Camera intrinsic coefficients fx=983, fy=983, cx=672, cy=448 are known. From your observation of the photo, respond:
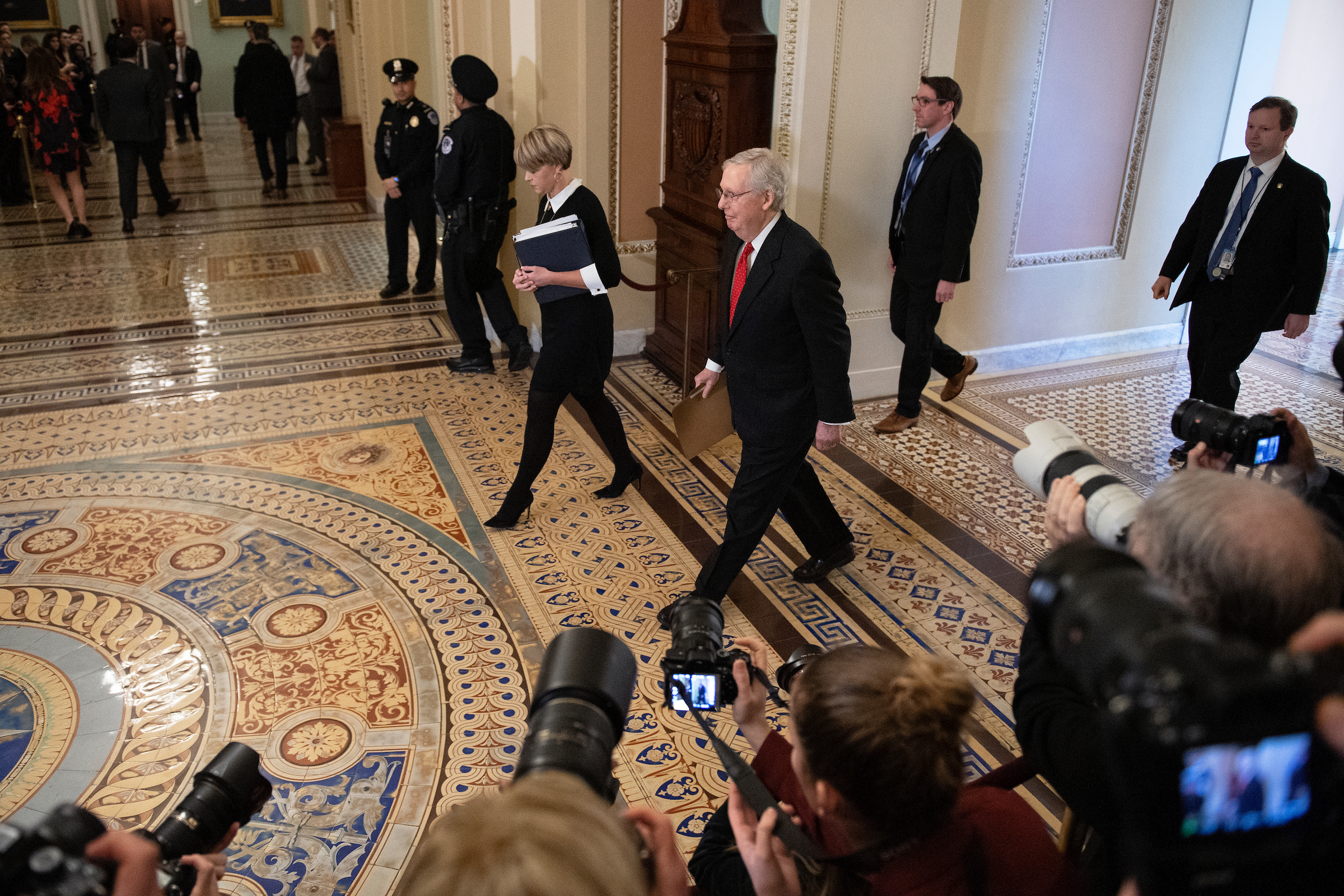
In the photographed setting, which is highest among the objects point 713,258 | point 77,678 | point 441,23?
point 441,23

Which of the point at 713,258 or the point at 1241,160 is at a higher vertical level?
the point at 1241,160

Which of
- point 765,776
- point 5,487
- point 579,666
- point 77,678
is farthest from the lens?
point 5,487

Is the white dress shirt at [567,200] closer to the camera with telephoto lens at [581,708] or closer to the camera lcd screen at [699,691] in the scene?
the camera lcd screen at [699,691]

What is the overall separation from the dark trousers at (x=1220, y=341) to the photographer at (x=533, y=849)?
13.5ft

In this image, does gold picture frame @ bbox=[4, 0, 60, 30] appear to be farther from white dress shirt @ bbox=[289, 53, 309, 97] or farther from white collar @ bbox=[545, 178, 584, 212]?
white collar @ bbox=[545, 178, 584, 212]

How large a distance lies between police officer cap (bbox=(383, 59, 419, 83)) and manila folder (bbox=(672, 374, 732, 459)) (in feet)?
12.8

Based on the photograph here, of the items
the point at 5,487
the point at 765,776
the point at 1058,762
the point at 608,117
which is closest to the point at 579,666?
the point at 765,776

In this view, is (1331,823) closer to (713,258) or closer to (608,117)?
(713,258)

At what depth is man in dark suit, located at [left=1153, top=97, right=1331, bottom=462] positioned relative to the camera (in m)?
3.95

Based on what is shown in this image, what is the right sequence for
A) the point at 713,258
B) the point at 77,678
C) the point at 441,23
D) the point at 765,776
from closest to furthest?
the point at 765,776, the point at 77,678, the point at 713,258, the point at 441,23

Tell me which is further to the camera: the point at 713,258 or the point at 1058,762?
the point at 713,258

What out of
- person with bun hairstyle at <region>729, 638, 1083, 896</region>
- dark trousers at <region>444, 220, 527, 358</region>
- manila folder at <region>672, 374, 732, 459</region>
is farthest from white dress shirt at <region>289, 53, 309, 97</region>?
person with bun hairstyle at <region>729, 638, 1083, 896</region>

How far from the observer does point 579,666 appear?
1.21 m

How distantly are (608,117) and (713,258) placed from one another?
107 cm
